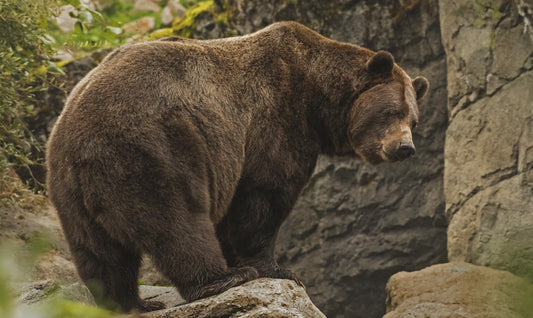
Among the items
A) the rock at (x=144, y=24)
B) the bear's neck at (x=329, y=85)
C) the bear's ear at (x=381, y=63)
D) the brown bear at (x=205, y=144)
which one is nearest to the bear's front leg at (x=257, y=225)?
the brown bear at (x=205, y=144)

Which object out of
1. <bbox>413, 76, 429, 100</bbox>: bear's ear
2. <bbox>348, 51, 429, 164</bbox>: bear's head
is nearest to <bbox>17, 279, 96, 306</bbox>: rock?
<bbox>348, 51, 429, 164</bbox>: bear's head

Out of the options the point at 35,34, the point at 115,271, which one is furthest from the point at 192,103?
the point at 35,34

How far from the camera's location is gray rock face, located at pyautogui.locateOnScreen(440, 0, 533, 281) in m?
7.46

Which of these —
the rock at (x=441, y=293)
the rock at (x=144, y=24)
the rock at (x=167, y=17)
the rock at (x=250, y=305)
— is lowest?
the rock at (x=441, y=293)

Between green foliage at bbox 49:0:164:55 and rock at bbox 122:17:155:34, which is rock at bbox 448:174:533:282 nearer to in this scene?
green foliage at bbox 49:0:164:55

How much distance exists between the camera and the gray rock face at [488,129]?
7457 millimetres

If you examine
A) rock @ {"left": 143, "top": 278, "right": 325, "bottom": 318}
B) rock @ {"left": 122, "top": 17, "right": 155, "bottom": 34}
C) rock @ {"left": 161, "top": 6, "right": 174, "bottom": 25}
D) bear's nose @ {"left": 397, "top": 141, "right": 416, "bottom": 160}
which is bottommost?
rock @ {"left": 143, "top": 278, "right": 325, "bottom": 318}

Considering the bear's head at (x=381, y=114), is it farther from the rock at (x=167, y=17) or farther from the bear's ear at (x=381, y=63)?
the rock at (x=167, y=17)

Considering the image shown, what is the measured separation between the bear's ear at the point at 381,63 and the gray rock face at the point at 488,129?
2.45 metres

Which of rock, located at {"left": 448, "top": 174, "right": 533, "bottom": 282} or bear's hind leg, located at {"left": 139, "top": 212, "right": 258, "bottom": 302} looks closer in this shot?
bear's hind leg, located at {"left": 139, "top": 212, "right": 258, "bottom": 302}

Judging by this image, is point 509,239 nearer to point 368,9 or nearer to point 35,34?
point 368,9

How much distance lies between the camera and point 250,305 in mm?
4188

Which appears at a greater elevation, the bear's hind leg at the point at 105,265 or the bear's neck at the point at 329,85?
the bear's neck at the point at 329,85

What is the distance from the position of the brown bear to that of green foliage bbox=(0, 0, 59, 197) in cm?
292
